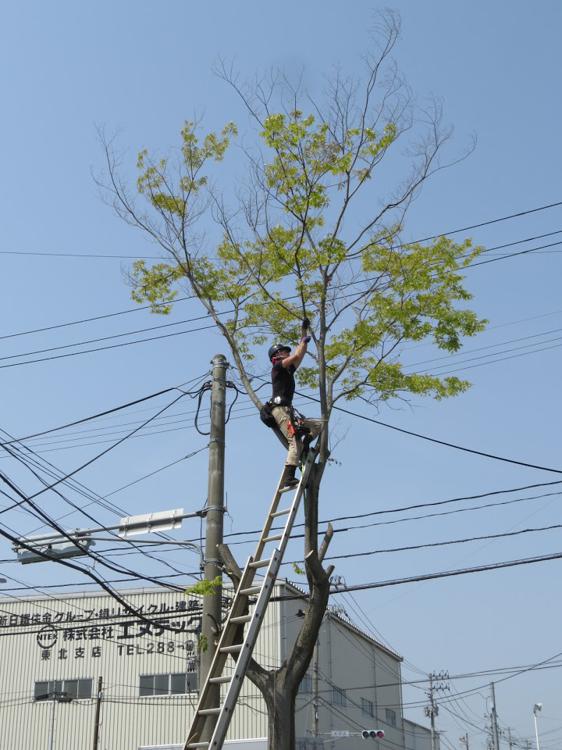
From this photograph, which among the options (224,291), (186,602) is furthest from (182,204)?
(186,602)

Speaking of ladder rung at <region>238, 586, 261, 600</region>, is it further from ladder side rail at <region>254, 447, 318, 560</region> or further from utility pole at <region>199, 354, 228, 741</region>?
utility pole at <region>199, 354, 228, 741</region>

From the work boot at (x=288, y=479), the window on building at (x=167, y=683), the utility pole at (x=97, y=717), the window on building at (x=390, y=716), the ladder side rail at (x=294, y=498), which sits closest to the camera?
the ladder side rail at (x=294, y=498)

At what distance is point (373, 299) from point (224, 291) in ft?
7.89

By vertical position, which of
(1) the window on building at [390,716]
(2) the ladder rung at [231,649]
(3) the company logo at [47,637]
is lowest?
(2) the ladder rung at [231,649]

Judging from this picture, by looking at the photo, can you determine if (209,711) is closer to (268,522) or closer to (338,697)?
(268,522)

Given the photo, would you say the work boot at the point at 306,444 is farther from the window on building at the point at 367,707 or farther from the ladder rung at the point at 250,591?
the window on building at the point at 367,707

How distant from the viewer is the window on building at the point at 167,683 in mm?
38116

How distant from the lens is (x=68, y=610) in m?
41.2

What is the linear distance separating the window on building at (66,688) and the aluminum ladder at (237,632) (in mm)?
31175

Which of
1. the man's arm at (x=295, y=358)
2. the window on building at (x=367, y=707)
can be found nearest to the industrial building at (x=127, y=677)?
the window on building at (x=367, y=707)

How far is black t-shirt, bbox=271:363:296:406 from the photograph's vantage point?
11.9 m

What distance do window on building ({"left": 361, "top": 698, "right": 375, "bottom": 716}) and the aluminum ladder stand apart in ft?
119

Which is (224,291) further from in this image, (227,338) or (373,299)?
(373,299)

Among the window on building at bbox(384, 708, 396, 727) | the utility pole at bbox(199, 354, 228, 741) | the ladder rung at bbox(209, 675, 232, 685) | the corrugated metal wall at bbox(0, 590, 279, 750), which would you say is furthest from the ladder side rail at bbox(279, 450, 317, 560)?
the window on building at bbox(384, 708, 396, 727)
